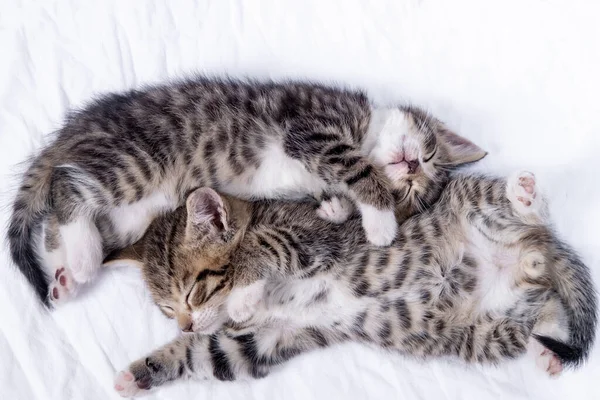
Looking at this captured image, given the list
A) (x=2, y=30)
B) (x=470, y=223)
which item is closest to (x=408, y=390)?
(x=470, y=223)

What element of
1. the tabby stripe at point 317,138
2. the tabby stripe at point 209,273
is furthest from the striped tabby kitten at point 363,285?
the tabby stripe at point 317,138

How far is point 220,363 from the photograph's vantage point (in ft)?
5.99

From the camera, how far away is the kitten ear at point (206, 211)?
1.62 meters

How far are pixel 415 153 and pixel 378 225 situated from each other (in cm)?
29

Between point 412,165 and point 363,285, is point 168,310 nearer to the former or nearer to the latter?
point 363,285

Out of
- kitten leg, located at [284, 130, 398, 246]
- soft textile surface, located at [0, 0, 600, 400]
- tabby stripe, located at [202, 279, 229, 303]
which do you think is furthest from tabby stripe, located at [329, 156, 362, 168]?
tabby stripe, located at [202, 279, 229, 303]

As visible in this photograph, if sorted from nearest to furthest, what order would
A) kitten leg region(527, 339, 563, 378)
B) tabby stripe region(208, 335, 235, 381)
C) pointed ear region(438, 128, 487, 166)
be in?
kitten leg region(527, 339, 563, 378) → tabby stripe region(208, 335, 235, 381) → pointed ear region(438, 128, 487, 166)

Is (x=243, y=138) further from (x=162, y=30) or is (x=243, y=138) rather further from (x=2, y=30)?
(x=2, y=30)

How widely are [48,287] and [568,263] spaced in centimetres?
172

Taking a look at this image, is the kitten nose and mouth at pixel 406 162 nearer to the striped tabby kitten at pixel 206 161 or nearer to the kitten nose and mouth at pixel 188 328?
the striped tabby kitten at pixel 206 161

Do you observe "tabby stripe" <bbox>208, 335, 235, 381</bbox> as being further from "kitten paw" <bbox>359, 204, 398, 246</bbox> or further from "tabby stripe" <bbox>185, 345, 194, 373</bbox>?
"kitten paw" <bbox>359, 204, 398, 246</bbox>

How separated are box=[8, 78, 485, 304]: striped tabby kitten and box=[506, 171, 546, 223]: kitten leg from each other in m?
0.22

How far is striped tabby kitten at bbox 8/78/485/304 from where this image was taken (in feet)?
5.93

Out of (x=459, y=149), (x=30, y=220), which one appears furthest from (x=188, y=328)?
(x=459, y=149)
